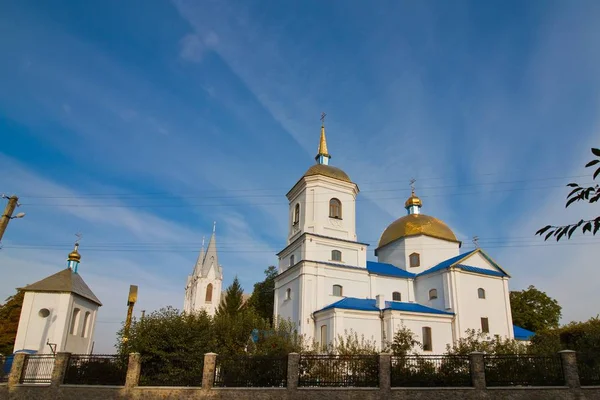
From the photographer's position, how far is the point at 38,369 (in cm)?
1761

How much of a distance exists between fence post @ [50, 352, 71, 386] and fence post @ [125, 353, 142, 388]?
2.60 metres

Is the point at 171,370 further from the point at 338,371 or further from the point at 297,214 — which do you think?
the point at 297,214

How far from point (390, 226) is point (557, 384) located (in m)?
22.0

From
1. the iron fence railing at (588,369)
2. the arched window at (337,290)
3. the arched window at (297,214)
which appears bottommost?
the iron fence railing at (588,369)

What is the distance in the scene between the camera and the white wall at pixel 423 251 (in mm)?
33594

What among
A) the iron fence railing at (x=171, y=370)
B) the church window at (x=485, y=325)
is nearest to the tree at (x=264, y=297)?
the church window at (x=485, y=325)

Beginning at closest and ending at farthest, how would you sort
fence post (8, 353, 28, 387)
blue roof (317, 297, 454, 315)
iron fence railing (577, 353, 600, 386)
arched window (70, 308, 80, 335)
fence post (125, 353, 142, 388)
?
iron fence railing (577, 353, 600, 386), fence post (125, 353, 142, 388), fence post (8, 353, 28, 387), blue roof (317, 297, 454, 315), arched window (70, 308, 80, 335)

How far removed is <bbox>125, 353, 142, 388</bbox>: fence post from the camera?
629 inches

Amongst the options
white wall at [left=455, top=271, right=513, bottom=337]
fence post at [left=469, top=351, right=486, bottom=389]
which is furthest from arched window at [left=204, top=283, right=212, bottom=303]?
fence post at [left=469, top=351, right=486, bottom=389]

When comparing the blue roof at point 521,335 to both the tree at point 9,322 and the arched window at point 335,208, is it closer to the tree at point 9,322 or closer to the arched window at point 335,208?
the arched window at point 335,208

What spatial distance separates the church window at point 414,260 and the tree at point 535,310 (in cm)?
1355

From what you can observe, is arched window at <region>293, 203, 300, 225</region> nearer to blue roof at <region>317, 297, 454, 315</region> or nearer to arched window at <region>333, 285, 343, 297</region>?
arched window at <region>333, 285, 343, 297</region>

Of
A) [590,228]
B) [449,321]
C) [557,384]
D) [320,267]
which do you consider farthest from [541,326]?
[590,228]

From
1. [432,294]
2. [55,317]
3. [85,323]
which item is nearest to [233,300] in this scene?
[85,323]
